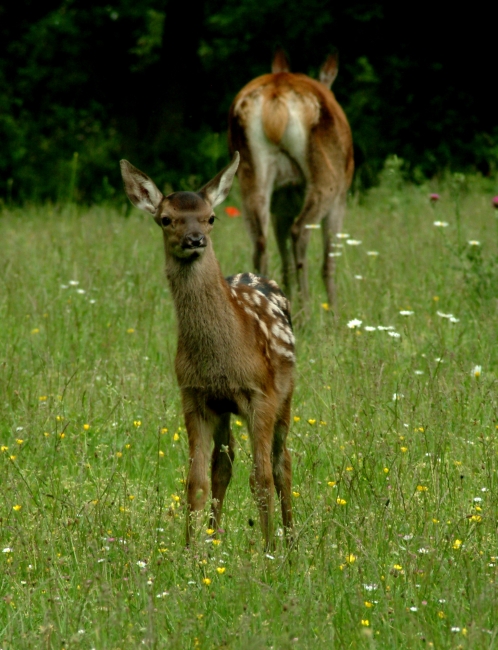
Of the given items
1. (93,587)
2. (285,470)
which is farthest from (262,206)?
(93,587)

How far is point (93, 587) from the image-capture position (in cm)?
393

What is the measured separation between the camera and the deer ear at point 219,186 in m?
5.28

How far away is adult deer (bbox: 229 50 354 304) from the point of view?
8922 mm

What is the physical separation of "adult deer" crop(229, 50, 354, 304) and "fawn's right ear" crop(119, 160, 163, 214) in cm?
351

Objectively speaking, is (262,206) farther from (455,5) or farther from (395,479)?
(455,5)

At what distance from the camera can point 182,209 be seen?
16.4 ft

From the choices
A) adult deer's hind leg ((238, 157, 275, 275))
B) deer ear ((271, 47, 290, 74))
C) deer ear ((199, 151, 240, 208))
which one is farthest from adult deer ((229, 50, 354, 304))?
deer ear ((199, 151, 240, 208))

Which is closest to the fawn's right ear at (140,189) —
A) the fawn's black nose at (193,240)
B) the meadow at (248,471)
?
the fawn's black nose at (193,240)

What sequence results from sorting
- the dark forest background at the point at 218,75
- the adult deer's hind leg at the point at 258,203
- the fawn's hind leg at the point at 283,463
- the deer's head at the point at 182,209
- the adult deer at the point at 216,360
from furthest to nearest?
the dark forest background at the point at 218,75 → the adult deer's hind leg at the point at 258,203 → the fawn's hind leg at the point at 283,463 → the deer's head at the point at 182,209 → the adult deer at the point at 216,360

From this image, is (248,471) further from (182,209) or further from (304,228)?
(304,228)

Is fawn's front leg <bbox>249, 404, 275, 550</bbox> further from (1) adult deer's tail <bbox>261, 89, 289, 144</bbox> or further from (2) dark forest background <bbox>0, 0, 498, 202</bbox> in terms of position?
(2) dark forest background <bbox>0, 0, 498, 202</bbox>

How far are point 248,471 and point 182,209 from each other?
136 cm

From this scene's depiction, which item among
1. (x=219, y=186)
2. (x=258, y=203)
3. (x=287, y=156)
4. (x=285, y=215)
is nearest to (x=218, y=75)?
(x=285, y=215)

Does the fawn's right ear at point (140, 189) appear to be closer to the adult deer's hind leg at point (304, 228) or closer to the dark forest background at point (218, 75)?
the adult deer's hind leg at point (304, 228)
